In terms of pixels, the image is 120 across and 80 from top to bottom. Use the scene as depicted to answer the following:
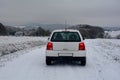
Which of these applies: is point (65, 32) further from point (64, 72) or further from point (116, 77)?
point (116, 77)

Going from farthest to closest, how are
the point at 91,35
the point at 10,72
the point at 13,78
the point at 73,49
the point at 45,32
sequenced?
the point at 45,32
the point at 91,35
the point at 73,49
the point at 10,72
the point at 13,78

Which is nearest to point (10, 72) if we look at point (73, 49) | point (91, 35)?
point (73, 49)

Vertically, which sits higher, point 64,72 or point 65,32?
point 65,32

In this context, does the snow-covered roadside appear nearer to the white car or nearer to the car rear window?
the car rear window

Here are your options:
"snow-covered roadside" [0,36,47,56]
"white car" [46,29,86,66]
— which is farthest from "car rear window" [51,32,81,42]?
"snow-covered roadside" [0,36,47,56]

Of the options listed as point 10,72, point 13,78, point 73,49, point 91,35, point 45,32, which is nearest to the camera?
point 13,78

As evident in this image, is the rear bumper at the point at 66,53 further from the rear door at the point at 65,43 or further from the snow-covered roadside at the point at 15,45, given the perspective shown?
the snow-covered roadside at the point at 15,45

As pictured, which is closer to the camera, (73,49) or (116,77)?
(116,77)

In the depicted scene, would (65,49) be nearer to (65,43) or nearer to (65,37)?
(65,43)

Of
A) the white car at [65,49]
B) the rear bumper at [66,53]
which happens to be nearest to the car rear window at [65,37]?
the white car at [65,49]

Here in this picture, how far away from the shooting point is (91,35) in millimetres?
91875

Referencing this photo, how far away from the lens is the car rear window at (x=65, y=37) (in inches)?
446

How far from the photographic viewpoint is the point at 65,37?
37.9ft

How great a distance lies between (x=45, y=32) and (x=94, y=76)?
108m
